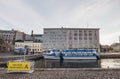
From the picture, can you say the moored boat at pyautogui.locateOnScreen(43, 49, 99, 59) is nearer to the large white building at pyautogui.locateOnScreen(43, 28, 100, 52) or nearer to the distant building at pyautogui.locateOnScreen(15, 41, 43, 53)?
the large white building at pyautogui.locateOnScreen(43, 28, 100, 52)

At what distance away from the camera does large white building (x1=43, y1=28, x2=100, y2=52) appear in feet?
493

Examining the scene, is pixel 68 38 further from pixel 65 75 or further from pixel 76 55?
pixel 65 75

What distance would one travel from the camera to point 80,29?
155 metres

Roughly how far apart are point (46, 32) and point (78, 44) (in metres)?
33.3

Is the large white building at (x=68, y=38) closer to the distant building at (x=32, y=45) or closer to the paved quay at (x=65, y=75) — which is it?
the distant building at (x=32, y=45)

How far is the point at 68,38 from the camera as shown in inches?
6014

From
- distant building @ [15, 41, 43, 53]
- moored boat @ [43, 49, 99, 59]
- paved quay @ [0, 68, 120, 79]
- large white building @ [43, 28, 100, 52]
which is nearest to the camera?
paved quay @ [0, 68, 120, 79]

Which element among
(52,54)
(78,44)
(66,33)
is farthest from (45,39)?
(52,54)

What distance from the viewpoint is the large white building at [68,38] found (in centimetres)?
15038

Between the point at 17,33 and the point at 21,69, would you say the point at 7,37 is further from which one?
the point at 21,69

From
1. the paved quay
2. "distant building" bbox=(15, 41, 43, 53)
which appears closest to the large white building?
"distant building" bbox=(15, 41, 43, 53)

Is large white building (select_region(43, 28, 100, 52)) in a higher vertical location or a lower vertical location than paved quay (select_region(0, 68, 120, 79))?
higher

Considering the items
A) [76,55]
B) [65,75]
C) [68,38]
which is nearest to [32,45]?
[68,38]

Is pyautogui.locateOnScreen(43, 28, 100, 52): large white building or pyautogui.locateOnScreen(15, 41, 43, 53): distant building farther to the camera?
pyautogui.locateOnScreen(15, 41, 43, 53): distant building
